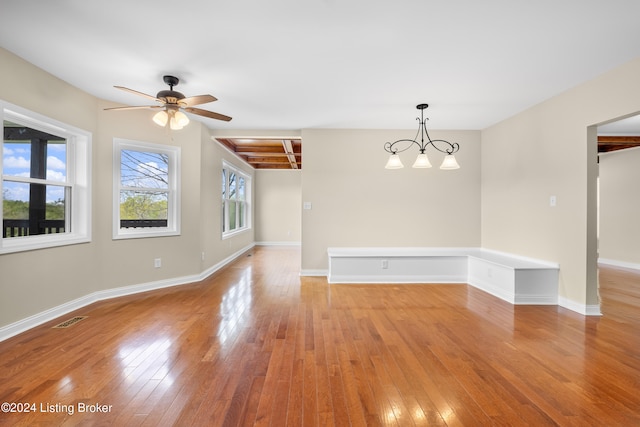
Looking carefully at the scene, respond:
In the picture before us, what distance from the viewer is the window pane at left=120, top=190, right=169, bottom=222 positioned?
12.8 feet

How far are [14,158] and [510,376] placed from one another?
15.6ft

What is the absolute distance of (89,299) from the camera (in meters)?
3.45

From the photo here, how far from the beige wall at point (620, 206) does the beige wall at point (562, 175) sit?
139 inches

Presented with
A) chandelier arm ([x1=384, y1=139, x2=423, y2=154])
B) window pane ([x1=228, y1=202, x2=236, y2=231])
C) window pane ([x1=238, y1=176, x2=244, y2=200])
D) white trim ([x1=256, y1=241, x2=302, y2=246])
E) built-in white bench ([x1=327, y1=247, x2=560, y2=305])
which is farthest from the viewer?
white trim ([x1=256, y1=241, x2=302, y2=246])

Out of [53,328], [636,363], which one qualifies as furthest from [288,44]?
[636,363]

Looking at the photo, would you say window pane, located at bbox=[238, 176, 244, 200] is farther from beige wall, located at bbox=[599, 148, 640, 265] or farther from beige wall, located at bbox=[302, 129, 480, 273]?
beige wall, located at bbox=[599, 148, 640, 265]

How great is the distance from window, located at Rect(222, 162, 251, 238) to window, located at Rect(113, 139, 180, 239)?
164cm

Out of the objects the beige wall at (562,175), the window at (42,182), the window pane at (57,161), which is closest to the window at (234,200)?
the window at (42,182)

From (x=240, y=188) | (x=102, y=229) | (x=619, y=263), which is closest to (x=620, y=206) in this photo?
(x=619, y=263)

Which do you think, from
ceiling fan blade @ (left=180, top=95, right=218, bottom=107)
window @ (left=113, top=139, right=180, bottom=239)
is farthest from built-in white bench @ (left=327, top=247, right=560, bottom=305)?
ceiling fan blade @ (left=180, top=95, right=218, bottom=107)

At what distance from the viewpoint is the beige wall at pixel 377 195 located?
4785mm

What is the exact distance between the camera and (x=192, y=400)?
5.48 feet

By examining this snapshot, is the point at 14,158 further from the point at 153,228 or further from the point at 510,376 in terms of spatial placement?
the point at 510,376

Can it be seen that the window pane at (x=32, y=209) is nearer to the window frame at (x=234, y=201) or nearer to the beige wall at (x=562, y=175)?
the window frame at (x=234, y=201)
